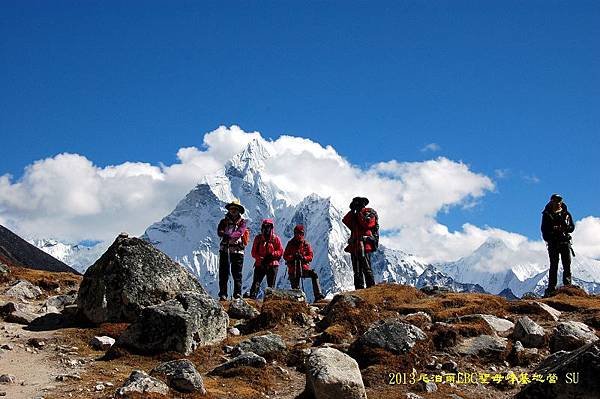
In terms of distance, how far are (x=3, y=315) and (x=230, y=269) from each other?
8.60m

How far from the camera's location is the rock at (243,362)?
1295cm

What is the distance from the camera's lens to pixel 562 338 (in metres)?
14.5

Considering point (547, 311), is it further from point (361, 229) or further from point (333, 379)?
point (333, 379)

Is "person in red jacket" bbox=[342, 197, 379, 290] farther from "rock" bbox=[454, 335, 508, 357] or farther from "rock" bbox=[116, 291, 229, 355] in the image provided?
"rock" bbox=[116, 291, 229, 355]

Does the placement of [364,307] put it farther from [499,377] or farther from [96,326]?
[96,326]

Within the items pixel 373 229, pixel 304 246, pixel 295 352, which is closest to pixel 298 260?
pixel 304 246

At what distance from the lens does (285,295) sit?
20.6 meters

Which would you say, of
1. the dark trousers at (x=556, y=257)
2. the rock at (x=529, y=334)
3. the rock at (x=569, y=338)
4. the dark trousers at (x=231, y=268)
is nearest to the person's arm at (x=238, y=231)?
the dark trousers at (x=231, y=268)

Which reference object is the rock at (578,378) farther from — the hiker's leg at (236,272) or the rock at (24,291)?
the rock at (24,291)

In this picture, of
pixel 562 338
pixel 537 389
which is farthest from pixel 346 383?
pixel 562 338

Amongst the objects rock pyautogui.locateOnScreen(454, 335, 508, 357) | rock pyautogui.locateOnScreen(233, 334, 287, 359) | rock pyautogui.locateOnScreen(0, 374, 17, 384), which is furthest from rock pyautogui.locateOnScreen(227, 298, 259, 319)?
rock pyautogui.locateOnScreen(0, 374, 17, 384)

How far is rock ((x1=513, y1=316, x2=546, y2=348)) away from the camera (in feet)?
49.1

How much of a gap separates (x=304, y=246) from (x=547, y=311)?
10623 mm

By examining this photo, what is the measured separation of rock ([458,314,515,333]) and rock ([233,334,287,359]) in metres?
5.19
